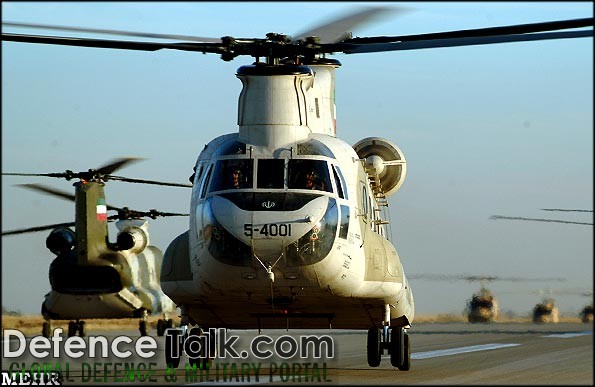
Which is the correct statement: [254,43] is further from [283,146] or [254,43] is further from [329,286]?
[329,286]

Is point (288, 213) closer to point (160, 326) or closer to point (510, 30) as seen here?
point (510, 30)

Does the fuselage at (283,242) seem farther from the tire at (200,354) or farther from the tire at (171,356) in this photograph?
the tire at (171,356)

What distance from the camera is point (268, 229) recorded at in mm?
17141

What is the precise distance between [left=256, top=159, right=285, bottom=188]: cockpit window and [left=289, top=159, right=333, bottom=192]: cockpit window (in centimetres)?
15

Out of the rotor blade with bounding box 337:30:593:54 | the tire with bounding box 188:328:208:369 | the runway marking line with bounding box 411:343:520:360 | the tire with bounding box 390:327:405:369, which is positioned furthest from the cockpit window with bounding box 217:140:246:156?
the runway marking line with bounding box 411:343:520:360

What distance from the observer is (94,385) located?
15984 mm

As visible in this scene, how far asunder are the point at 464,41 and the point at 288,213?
3720 mm

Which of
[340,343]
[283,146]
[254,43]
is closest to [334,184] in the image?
[283,146]

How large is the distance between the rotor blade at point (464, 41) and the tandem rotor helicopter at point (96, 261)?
16.6m

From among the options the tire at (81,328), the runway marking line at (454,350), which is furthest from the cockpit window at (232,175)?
the tire at (81,328)

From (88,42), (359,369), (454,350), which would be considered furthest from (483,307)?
(88,42)

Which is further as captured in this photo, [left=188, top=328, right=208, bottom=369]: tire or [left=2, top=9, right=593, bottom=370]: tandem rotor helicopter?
[left=188, top=328, right=208, bottom=369]: tire

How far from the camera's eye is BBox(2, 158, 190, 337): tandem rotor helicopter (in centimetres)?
3441

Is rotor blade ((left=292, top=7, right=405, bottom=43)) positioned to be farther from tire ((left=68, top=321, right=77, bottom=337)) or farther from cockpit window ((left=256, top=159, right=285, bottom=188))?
tire ((left=68, top=321, right=77, bottom=337))
